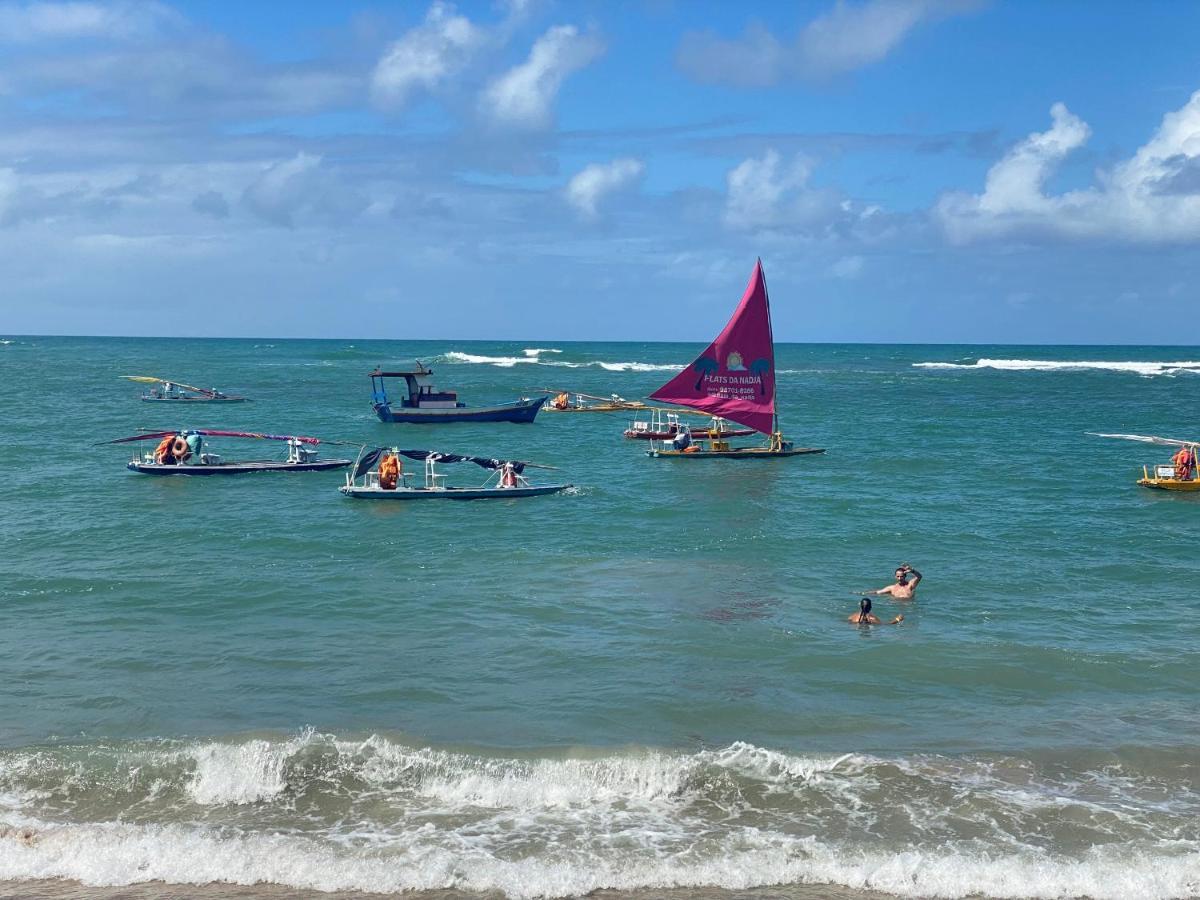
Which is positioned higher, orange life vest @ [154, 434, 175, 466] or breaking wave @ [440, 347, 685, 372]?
breaking wave @ [440, 347, 685, 372]

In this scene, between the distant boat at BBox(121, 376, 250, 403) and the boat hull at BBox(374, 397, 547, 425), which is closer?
the boat hull at BBox(374, 397, 547, 425)

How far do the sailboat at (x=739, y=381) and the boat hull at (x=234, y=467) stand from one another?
13460mm

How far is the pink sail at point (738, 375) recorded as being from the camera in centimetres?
4672

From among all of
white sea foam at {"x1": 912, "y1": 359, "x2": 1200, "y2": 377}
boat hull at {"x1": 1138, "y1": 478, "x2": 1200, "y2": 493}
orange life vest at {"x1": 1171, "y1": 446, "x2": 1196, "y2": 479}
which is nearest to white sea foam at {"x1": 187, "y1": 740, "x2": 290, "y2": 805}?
boat hull at {"x1": 1138, "y1": 478, "x2": 1200, "y2": 493}

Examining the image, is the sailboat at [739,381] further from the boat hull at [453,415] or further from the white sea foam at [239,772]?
the white sea foam at [239,772]

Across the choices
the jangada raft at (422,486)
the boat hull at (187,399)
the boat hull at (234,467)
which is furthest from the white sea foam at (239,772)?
the boat hull at (187,399)

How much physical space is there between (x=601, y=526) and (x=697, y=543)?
3291 mm

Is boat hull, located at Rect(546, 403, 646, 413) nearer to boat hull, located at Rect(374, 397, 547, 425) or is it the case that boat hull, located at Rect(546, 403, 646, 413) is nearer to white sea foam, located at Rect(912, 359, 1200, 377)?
boat hull, located at Rect(374, 397, 547, 425)

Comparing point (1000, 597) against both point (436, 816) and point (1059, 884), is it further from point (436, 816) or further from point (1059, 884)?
point (436, 816)

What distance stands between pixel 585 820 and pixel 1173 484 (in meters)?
32.0

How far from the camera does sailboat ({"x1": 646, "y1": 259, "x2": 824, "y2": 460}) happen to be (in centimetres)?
4669

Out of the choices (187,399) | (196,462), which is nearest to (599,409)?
(187,399)

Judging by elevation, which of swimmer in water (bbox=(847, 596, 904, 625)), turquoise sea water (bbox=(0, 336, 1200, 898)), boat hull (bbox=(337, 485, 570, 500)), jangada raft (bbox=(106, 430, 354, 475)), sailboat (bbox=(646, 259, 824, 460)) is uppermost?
sailboat (bbox=(646, 259, 824, 460))

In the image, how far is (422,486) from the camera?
38.7 m
